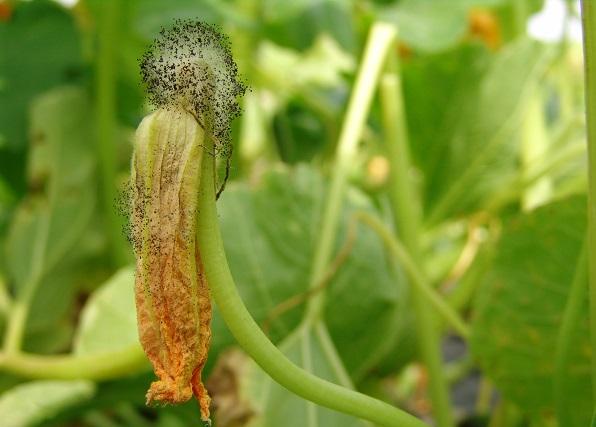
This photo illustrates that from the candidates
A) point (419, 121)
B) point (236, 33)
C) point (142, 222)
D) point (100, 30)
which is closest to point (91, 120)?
point (100, 30)

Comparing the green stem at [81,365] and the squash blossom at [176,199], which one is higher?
the squash blossom at [176,199]

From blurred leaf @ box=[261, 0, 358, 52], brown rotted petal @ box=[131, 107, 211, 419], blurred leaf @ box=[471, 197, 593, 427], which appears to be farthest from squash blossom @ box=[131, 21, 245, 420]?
blurred leaf @ box=[261, 0, 358, 52]

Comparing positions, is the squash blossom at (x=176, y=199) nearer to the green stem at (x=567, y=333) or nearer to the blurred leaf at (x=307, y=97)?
the green stem at (x=567, y=333)

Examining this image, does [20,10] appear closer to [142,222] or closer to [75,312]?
[75,312]

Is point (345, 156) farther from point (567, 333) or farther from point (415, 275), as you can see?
point (567, 333)

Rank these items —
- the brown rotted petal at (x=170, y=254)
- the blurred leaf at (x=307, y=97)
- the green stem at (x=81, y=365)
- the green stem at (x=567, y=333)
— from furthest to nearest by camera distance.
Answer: the blurred leaf at (x=307, y=97), the green stem at (x=81, y=365), the green stem at (x=567, y=333), the brown rotted petal at (x=170, y=254)

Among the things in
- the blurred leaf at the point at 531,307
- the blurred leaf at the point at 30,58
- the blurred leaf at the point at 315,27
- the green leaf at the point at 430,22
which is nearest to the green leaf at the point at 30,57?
the blurred leaf at the point at 30,58

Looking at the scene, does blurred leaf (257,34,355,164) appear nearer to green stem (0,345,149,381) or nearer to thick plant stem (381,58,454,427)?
thick plant stem (381,58,454,427)
